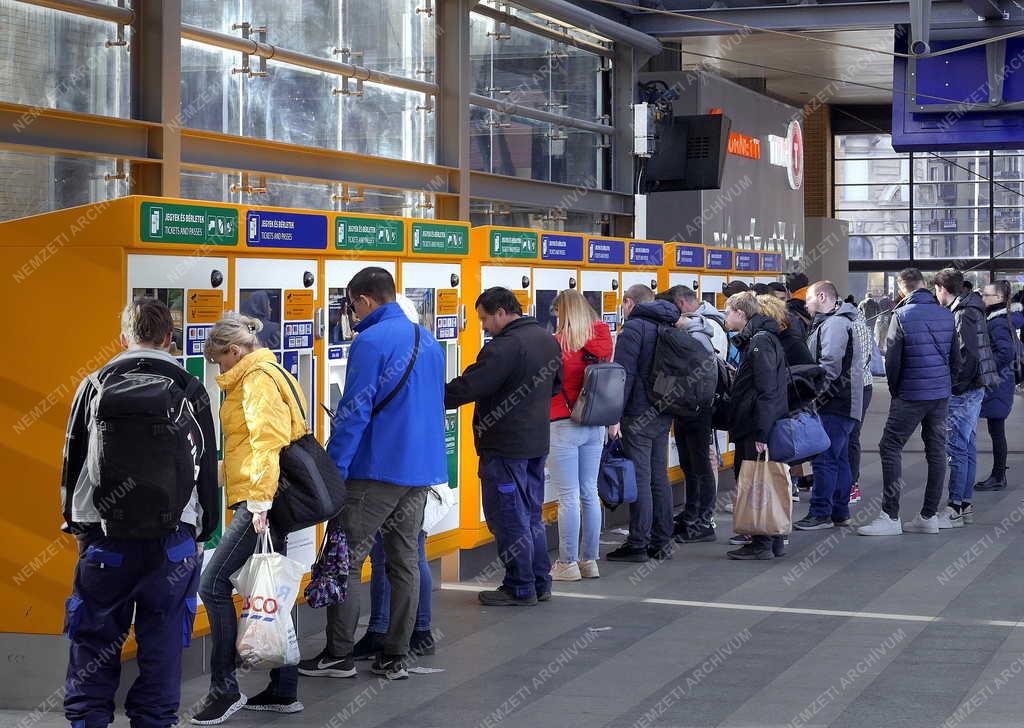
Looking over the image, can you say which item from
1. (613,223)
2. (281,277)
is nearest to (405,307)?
(281,277)

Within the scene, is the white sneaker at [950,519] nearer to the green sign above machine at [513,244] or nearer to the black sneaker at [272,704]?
the green sign above machine at [513,244]

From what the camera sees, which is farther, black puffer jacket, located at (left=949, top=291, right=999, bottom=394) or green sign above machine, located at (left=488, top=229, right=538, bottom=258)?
black puffer jacket, located at (left=949, top=291, right=999, bottom=394)

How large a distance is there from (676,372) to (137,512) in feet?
14.7

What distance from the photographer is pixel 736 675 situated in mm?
5945

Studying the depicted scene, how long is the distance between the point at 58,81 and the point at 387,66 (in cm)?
319

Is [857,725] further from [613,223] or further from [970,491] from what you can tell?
[613,223]

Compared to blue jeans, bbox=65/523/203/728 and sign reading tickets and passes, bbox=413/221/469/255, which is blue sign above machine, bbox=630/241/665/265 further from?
blue jeans, bbox=65/523/203/728

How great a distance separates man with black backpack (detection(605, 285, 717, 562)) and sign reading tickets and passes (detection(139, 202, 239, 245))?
10.4ft

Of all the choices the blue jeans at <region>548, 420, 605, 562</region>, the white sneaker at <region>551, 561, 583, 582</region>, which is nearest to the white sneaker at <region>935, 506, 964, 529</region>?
the blue jeans at <region>548, 420, 605, 562</region>

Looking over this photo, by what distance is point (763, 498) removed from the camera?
8.59 m

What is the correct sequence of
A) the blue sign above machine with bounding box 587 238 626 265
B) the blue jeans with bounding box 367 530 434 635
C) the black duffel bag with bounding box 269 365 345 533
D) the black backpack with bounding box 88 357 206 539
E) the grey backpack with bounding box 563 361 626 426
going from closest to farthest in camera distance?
the black backpack with bounding box 88 357 206 539 < the black duffel bag with bounding box 269 365 345 533 < the blue jeans with bounding box 367 530 434 635 < the grey backpack with bounding box 563 361 626 426 < the blue sign above machine with bounding box 587 238 626 265

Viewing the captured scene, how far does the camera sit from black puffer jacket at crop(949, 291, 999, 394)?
1018 centimetres

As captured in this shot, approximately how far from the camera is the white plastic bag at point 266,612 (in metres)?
5.09

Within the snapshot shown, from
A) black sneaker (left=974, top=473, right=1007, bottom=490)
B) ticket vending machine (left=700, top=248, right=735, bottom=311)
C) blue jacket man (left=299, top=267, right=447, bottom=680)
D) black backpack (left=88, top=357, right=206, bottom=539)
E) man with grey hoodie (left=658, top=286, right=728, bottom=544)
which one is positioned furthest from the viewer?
black sneaker (left=974, top=473, right=1007, bottom=490)
